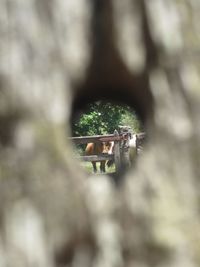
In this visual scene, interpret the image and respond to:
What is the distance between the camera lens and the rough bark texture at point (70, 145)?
6.84ft

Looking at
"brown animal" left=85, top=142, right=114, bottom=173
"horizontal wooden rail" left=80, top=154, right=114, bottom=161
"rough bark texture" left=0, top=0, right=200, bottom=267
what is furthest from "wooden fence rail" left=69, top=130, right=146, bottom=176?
"rough bark texture" left=0, top=0, right=200, bottom=267

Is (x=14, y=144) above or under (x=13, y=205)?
above

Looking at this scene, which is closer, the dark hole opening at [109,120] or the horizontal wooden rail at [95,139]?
the dark hole opening at [109,120]

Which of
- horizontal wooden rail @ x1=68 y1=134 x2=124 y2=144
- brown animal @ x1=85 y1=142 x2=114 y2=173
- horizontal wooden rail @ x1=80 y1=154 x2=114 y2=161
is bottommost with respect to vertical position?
horizontal wooden rail @ x1=80 y1=154 x2=114 y2=161

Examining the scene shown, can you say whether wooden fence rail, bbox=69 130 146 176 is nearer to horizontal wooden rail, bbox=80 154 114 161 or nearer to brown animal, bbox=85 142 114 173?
horizontal wooden rail, bbox=80 154 114 161

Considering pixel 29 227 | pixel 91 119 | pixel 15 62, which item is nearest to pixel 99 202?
pixel 29 227

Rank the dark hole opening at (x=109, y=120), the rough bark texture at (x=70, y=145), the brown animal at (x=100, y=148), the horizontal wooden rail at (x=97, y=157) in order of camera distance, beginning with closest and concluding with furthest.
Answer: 1. the rough bark texture at (x=70, y=145)
2. the dark hole opening at (x=109, y=120)
3. the horizontal wooden rail at (x=97, y=157)
4. the brown animal at (x=100, y=148)

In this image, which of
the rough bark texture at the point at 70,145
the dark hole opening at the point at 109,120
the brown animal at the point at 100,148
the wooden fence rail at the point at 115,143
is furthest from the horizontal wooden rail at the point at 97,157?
the rough bark texture at the point at 70,145

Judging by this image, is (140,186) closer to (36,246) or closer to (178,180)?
(178,180)

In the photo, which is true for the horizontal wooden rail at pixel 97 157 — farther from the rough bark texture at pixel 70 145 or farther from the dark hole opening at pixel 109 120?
the rough bark texture at pixel 70 145

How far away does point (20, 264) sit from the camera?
207 centimetres

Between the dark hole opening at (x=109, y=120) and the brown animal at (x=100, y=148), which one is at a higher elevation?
the dark hole opening at (x=109, y=120)

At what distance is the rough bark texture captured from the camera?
82.0 inches

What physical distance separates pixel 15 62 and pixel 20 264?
545 mm
